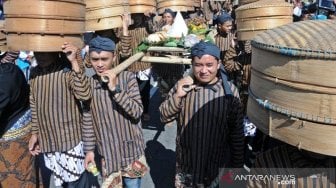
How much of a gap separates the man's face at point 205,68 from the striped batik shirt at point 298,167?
2.52 ft

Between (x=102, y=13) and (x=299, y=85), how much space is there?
259 cm

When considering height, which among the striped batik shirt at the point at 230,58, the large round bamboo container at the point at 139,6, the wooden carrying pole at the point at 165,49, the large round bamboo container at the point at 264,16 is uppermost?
the large round bamboo container at the point at 139,6

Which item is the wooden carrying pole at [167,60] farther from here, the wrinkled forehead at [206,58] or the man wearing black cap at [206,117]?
the wrinkled forehead at [206,58]

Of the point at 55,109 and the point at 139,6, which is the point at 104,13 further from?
the point at 139,6

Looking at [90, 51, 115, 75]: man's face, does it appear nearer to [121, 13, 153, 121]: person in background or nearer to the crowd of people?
the crowd of people

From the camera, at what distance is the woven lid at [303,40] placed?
4.17 feet

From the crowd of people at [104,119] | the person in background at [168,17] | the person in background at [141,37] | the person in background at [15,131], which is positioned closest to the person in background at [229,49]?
the person in background at [168,17]

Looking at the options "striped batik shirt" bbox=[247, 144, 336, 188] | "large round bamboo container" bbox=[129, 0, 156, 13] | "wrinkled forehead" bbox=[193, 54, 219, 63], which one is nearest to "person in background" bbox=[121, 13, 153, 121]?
"large round bamboo container" bbox=[129, 0, 156, 13]

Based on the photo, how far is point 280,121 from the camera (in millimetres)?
1438

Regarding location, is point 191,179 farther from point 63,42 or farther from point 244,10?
point 244,10

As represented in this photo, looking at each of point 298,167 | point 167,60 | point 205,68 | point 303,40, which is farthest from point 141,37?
point 303,40

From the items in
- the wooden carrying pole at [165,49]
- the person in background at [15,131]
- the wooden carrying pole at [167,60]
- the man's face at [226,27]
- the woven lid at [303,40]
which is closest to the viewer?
the woven lid at [303,40]

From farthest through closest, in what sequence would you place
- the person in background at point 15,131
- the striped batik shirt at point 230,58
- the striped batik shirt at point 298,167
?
the striped batik shirt at point 230,58
the person in background at point 15,131
the striped batik shirt at point 298,167

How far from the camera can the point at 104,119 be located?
112 inches
